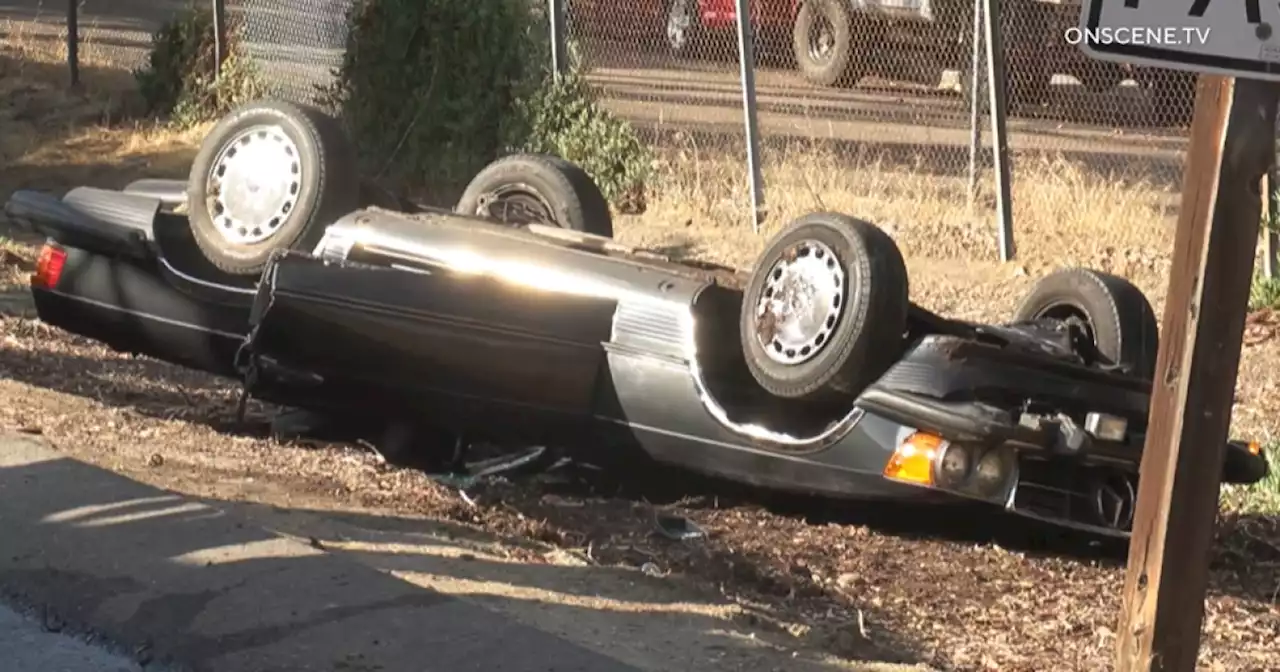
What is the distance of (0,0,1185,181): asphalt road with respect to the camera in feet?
48.9

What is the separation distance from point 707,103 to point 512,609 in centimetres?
1162

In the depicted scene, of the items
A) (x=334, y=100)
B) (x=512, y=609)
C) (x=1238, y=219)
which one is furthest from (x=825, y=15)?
(x=1238, y=219)

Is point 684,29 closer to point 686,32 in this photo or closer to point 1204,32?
point 686,32

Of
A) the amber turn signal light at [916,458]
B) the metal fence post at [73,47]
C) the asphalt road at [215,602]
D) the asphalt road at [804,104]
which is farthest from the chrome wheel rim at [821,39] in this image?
the asphalt road at [215,602]

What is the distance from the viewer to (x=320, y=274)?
6848 millimetres

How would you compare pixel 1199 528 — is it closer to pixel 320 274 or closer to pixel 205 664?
pixel 205 664

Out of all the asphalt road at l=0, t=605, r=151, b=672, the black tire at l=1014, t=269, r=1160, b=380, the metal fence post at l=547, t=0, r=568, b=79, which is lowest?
the asphalt road at l=0, t=605, r=151, b=672

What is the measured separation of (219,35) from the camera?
17625 millimetres

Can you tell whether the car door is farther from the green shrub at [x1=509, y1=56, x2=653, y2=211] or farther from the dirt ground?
the green shrub at [x1=509, y1=56, x2=653, y2=211]

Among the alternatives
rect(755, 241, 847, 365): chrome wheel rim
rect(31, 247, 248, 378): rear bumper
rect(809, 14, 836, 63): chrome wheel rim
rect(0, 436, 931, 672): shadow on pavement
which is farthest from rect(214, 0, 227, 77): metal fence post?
rect(755, 241, 847, 365): chrome wheel rim

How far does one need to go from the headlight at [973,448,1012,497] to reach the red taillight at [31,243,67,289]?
402 cm

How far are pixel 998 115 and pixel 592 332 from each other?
5.57 meters

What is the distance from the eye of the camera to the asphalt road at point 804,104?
14.9 meters

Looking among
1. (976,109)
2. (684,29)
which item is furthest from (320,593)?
(684,29)
